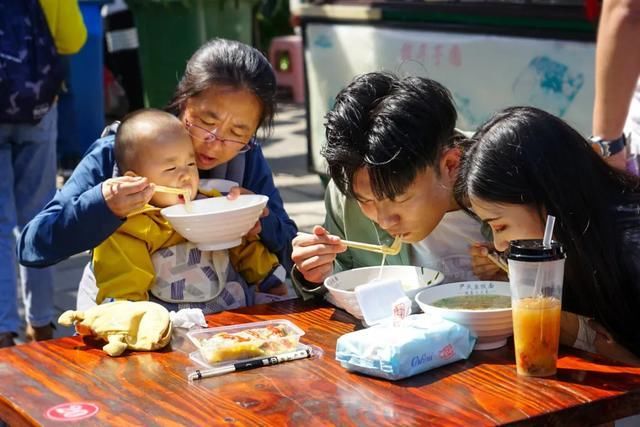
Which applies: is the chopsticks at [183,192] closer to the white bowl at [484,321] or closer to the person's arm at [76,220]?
the person's arm at [76,220]

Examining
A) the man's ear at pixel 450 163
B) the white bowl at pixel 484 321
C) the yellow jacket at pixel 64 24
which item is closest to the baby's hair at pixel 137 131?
the man's ear at pixel 450 163

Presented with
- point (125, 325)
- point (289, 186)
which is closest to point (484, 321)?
point (125, 325)

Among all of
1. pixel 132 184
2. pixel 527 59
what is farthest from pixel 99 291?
pixel 527 59

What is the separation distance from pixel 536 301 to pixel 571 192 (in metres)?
0.25

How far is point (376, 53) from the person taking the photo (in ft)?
19.8

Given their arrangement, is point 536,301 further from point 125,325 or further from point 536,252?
point 125,325

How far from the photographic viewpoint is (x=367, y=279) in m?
2.55

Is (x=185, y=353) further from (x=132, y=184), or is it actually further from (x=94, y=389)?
(x=132, y=184)

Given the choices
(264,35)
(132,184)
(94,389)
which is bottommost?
(264,35)

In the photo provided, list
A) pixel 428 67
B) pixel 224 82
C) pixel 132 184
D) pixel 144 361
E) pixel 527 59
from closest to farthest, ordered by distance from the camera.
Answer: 1. pixel 144 361
2. pixel 132 184
3. pixel 224 82
4. pixel 527 59
5. pixel 428 67

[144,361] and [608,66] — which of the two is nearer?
[144,361]

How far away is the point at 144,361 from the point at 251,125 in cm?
87

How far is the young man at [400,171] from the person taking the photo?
2.37 meters

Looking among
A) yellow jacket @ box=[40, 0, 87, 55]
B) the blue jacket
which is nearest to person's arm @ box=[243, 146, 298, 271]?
the blue jacket
